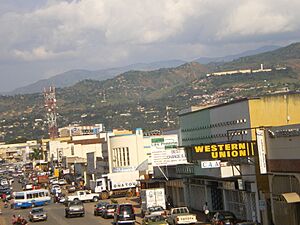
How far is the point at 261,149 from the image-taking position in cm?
4162

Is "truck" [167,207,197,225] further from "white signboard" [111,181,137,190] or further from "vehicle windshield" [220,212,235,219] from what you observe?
"white signboard" [111,181,137,190]

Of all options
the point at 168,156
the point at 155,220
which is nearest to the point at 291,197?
the point at 155,220

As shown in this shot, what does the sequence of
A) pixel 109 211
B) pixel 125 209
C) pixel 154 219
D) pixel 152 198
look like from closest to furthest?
pixel 154 219 → pixel 125 209 → pixel 109 211 → pixel 152 198

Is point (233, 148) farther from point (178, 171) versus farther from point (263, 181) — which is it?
point (178, 171)

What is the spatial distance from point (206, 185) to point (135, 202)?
71.9ft

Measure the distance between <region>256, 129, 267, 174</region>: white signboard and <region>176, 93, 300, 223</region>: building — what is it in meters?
0.73

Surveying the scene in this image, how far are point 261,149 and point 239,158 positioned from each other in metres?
3.36

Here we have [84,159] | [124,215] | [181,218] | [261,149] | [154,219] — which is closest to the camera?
[261,149]

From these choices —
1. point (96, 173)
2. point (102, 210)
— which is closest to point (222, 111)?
point (102, 210)

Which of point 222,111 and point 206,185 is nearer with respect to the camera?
point 222,111

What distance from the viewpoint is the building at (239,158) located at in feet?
146

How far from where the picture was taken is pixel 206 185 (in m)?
58.1

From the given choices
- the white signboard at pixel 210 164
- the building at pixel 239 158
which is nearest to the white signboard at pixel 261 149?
the building at pixel 239 158

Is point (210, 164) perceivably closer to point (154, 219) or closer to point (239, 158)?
point (239, 158)
